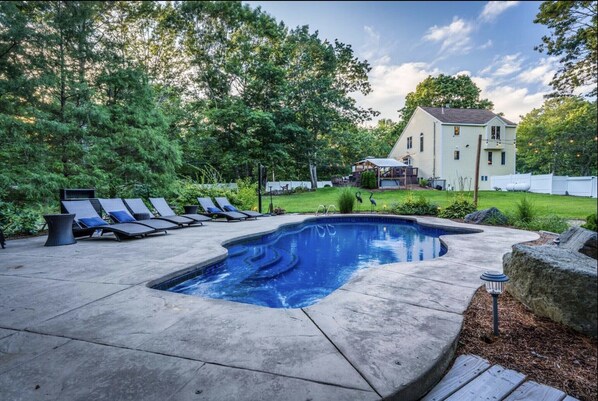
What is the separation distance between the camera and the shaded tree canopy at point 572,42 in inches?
43.3

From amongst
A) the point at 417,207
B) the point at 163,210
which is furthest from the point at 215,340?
the point at 417,207

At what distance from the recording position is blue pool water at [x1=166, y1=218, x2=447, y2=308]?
3.95m

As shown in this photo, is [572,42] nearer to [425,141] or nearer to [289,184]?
[289,184]

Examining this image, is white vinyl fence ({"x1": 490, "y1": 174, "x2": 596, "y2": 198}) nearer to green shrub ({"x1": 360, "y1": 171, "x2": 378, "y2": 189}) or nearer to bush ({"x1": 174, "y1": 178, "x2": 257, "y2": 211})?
bush ({"x1": 174, "y1": 178, "x2": 257, "y2": 211})

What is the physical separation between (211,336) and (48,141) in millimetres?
8586

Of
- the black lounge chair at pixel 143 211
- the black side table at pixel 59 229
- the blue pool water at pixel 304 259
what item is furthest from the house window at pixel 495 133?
the black side table at pixel 59 229

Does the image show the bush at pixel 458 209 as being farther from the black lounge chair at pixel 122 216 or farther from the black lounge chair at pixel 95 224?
the black lounge chair at pixel 95 224

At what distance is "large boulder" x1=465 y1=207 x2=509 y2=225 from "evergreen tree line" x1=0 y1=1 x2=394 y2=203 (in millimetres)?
8503

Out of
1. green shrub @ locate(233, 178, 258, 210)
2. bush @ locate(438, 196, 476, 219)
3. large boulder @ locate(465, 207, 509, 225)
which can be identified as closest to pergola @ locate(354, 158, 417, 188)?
bush @ locate(438, 196, 476, 219)

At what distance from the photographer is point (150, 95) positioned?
10.3 meters

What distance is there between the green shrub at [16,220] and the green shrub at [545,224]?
12028 millimetres

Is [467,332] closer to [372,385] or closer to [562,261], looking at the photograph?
[562,261]

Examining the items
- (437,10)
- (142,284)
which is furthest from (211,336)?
(437,10)

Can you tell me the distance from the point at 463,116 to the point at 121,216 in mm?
25863
